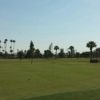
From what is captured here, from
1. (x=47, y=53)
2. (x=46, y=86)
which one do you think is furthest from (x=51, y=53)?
(x=46, y=86)

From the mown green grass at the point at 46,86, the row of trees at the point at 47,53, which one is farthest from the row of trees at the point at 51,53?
the mown green grass at the point at 46,86

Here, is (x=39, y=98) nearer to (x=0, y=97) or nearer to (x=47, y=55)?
(x=0, y=97)

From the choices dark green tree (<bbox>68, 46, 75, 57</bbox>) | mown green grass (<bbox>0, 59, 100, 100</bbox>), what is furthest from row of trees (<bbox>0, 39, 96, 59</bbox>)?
mown green grass (<bbox>0, 59, 100, 100</bbox>)

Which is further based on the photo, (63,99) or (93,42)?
(93,42)

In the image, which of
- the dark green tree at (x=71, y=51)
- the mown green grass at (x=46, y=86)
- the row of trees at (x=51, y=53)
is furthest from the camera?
the dark green tree at (x=71, y=51)

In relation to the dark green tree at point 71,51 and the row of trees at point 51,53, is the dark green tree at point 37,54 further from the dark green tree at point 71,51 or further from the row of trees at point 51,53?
the dark green tree at point 71,51

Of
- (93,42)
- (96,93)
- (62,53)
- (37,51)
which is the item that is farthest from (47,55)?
(96,93)

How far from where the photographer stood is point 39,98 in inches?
509

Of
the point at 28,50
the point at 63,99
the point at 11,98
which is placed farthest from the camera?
the point at 28,50

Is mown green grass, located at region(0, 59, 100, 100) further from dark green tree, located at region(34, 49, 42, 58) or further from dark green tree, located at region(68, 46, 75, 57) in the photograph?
dark green tree, located at region(68, 46, 75, 57)

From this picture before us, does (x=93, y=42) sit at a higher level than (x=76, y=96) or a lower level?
higher

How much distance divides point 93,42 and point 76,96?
126546 millimetres

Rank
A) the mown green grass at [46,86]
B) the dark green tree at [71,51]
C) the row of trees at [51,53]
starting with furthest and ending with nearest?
the dark green tree at [71,51] < the row of trees at [51,53] < the mown green grass at [46,86]

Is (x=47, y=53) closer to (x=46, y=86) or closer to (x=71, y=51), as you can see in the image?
(x=71, y=51)
